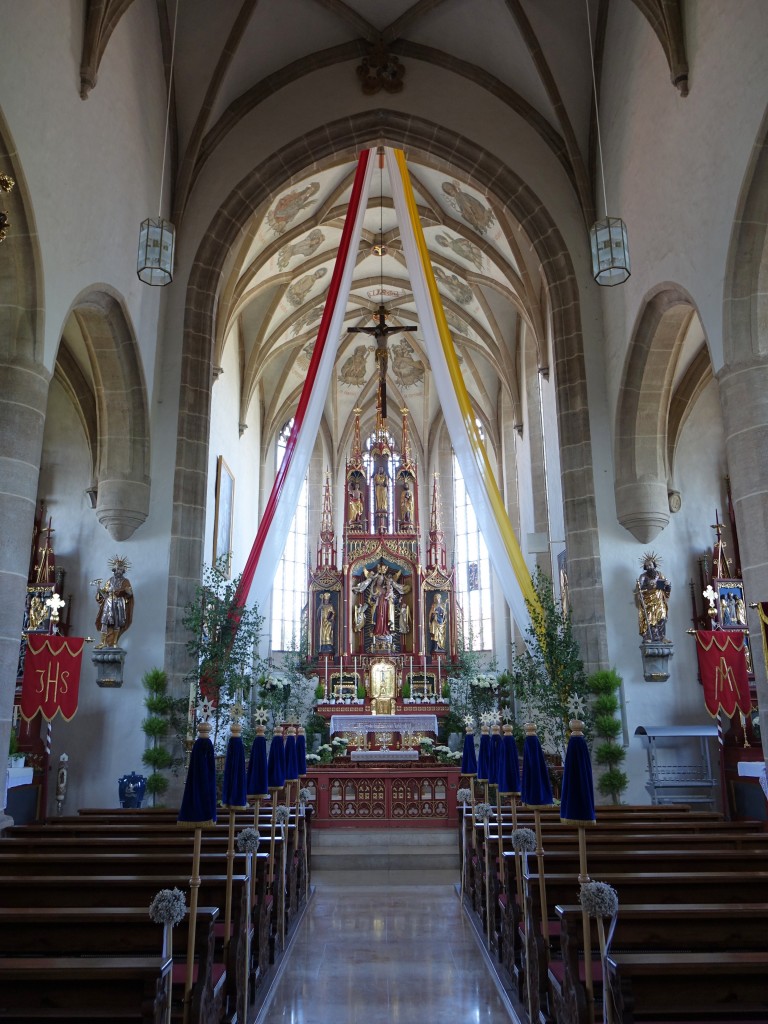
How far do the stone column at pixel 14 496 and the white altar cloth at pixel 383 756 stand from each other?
8457mm

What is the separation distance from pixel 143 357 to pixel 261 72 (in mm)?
5607

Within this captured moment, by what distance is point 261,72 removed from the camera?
47.1 feet

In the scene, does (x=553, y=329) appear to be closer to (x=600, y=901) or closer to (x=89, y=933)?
(x=600, y=901)

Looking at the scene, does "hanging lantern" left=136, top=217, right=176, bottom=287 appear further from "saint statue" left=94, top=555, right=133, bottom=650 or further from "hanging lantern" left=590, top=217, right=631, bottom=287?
"hanging lantern" left=590, top=217, right=631, bottom=287

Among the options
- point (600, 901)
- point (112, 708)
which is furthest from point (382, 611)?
point (600, 901)

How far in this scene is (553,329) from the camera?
1412 centimetres

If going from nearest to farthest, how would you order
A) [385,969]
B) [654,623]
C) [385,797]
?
1. [385,969]
2. [654,623]
3. [385,797]

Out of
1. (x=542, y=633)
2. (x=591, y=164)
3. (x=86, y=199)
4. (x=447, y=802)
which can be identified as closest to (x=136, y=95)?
(x=86, y=199)

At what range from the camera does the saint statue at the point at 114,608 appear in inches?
483

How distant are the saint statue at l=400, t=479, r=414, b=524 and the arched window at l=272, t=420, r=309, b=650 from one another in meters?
3.06

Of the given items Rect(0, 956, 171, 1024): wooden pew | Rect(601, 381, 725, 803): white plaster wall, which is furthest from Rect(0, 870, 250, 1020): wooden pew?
Rect(601, 381, 725, 803): white plaster wall

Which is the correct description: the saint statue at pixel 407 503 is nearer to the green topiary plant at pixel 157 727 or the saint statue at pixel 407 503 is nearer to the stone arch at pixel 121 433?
the stone arch at pixel 121 433

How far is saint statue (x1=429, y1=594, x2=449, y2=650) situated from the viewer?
21906 mm

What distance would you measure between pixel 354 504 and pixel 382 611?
10.7 feet
